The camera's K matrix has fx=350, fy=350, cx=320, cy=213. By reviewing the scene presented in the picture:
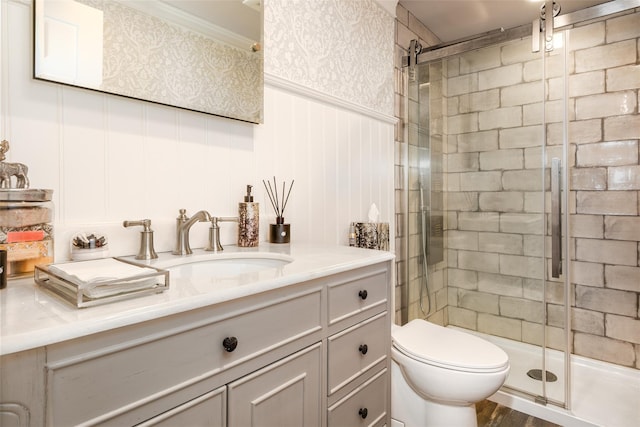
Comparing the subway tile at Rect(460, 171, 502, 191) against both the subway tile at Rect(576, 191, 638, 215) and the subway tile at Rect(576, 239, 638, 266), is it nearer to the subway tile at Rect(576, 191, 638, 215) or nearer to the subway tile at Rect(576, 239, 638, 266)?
the subway tile at Rect(576, 191, 638, 215)

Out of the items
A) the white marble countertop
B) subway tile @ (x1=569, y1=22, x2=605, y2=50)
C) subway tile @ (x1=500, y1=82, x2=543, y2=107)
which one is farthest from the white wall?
subway tile @ (x1=569, y1=22, x2=605, y2=50)

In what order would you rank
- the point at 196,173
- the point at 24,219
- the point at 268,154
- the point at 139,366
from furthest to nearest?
the point at 268,154
the point at 196,173
the point at 24,219
the point at 139,366

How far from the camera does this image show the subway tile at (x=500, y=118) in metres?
2.20

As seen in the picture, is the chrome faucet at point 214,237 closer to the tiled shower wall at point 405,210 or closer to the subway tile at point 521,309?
the tiled shower wall at point 405,210

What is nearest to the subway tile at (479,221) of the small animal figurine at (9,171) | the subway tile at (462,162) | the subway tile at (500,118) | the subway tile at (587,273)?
the subway tile at (462,162)

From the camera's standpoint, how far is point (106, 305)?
62cm

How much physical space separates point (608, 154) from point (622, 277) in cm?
80

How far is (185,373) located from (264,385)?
219mm

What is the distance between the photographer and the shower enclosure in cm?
200

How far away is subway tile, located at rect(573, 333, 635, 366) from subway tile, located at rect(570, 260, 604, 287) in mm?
357

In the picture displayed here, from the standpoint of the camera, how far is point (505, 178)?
2.23m

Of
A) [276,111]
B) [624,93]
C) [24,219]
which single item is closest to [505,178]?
[624,93]

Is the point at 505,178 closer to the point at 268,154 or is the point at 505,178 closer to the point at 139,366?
the point at 268,154

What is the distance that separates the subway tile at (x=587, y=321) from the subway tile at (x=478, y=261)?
68 centimetres
